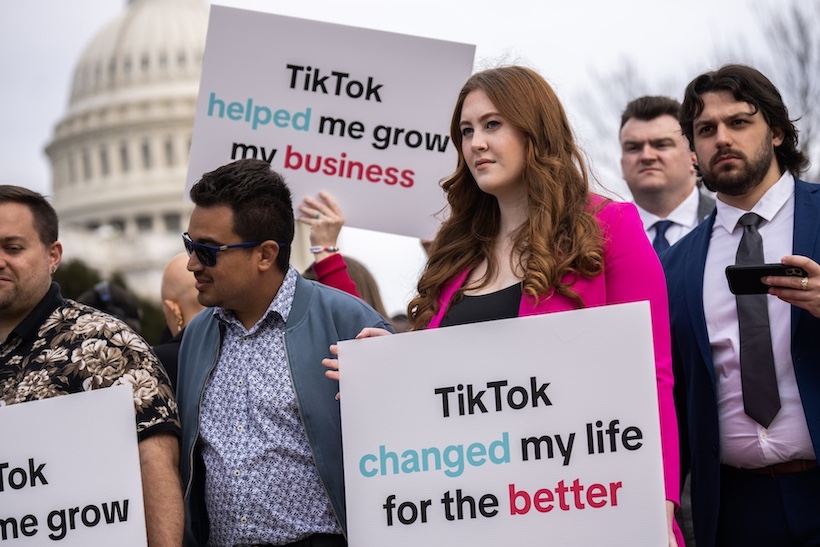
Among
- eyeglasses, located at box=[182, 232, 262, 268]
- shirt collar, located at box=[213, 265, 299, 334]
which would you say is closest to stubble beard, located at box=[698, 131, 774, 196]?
shirt collar, located at box=[213, 265, 299, 334]

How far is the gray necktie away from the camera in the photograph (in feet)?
13.8

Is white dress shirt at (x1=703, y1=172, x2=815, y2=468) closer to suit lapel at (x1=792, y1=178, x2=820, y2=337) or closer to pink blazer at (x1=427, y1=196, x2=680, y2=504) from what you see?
suit lapel at (x1=792, y1=178, x2=820, y2=337)

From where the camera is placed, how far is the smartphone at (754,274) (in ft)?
12.8

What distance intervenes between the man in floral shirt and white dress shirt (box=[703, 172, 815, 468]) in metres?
1.73

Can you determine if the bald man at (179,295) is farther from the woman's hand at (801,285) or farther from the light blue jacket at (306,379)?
the woman's hand at (801,285)

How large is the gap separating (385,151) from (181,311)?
3.87 ft

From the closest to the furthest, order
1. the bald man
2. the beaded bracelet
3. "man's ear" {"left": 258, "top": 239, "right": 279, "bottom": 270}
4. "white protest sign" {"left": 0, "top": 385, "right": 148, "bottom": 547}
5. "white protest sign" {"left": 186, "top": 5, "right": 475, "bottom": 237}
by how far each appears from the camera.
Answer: "white protest sign" {"left": 0, "top": 385, "right": 148, "bottom": 547} < "man's ear" {"left": 258, "top": 239, "right": 279, "bottom": 270} < the beaded bracelet < "white protest sign" {"left": 186, "top": 5, "right": 475, "bottom": 237} < the bald man

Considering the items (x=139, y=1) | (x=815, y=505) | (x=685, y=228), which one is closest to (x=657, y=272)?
(x=815, y=505)

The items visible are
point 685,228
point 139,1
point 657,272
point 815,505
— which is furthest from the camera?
point 139,1

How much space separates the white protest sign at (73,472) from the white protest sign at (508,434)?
26.9 inches

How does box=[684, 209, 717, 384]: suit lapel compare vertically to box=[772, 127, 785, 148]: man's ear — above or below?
below

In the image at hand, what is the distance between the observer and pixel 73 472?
4.12m

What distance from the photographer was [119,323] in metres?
4.34

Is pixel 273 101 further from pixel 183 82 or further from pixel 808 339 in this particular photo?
pixel 183 82
